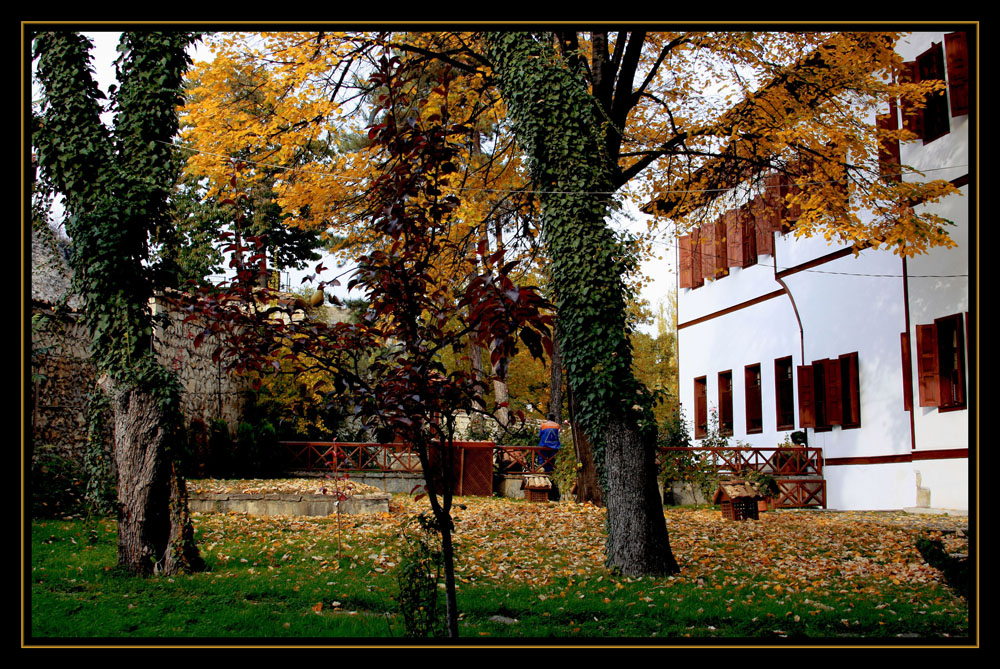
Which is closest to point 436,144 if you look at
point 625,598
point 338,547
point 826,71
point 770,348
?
point 625,598

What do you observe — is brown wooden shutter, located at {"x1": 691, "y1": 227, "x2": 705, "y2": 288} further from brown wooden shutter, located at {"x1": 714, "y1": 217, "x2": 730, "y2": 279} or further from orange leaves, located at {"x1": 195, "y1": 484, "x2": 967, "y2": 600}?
orange leaves, located at {"x1": 195, "y1": 484, "x2": 967, "y2": 600}

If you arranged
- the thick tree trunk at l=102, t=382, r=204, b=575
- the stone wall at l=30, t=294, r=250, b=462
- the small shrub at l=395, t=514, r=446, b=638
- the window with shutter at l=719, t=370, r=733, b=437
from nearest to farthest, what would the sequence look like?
the small shrub at l=395, t=514, r=446, b=638
the thick tree trunk at l=102, t=382, r=204, b=575
the stone wall at l=30, t=294, r=250, b=462
the window with shutter at l=719, t=370, r=733, b=437

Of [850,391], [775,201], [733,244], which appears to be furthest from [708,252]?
[850,391]

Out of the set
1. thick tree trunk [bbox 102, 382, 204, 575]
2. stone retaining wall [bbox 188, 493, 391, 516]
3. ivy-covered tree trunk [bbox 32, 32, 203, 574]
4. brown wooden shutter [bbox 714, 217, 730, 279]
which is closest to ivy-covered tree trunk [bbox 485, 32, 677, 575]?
ivy-covered tree trunk [bbox 32, 32, 203, 574]

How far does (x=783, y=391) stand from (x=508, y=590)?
12.2 m

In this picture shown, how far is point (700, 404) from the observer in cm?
2077

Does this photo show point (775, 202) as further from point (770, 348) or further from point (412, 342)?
point (412, 342)

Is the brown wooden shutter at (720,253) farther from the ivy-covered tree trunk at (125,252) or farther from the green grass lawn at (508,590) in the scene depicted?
the ivy-covered tree trunk at (125,252)

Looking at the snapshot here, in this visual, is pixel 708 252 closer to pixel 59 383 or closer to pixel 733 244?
pixel 733 244

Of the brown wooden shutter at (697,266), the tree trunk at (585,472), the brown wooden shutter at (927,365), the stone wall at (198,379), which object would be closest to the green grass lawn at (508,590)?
the tree trunk at (585,472)

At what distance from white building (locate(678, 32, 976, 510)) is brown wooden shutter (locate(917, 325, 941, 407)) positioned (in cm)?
2

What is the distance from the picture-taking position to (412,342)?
4.29 m

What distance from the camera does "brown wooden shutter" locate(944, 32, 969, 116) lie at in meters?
11.6

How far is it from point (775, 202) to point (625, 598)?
412 inches
